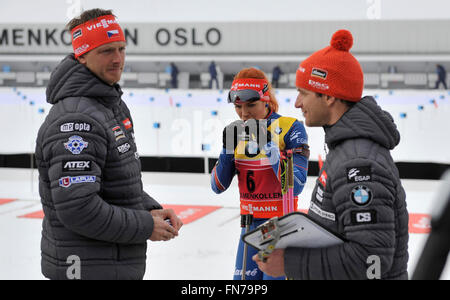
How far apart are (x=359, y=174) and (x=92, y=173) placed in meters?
0.84

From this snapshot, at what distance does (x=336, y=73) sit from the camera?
1560mm

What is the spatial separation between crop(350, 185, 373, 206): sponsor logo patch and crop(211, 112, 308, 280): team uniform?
4.69 feet

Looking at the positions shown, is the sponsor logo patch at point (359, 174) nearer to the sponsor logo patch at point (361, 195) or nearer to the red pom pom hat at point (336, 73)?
the sponsor logo patch at point (361, 195)

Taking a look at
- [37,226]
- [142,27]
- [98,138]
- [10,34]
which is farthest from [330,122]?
[10,34]

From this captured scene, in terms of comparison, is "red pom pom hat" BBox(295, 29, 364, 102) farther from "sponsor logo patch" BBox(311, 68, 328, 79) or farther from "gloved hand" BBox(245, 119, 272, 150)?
"gloved hand" BBox(245, 119, 272, 150)

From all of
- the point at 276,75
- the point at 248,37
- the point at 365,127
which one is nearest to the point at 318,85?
the point at 365,127

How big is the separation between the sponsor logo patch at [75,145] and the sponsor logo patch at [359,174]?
0.84m

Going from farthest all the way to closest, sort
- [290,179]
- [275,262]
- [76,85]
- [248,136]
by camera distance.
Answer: [248,136] → [290,179] → [76,85] → [275,262]

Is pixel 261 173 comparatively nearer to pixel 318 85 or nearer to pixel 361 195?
pixel 318 85

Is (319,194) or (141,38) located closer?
(319,194)

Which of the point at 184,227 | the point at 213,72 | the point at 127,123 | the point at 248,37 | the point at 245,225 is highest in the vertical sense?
the point at 248,37

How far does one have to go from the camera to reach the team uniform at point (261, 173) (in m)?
2.81

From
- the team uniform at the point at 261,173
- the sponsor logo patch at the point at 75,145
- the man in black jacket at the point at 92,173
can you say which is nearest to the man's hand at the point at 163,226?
the man in black jacket at the point at 92,173

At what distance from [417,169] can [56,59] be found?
965 cm
